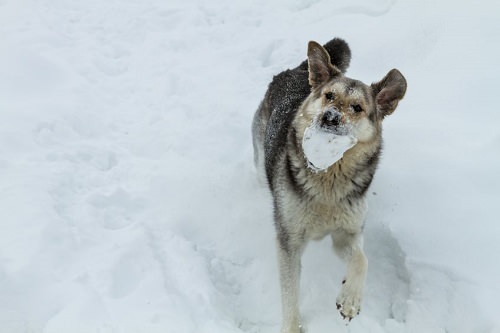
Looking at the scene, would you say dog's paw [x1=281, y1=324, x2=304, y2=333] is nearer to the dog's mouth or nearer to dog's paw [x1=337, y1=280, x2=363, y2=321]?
dog's paw [x1=337, y1=280, x2=363, y2=321]

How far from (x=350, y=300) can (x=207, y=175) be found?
2398 mm

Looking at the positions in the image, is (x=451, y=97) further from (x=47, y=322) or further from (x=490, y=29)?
(x=47, y=322)

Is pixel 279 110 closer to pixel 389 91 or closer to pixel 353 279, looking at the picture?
pixel 389 91

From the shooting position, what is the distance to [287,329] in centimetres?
424

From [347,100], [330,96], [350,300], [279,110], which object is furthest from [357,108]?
[350,300]

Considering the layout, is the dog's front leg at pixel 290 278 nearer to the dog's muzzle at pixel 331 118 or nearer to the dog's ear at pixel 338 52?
the dog's muzzle at pixel 331 118

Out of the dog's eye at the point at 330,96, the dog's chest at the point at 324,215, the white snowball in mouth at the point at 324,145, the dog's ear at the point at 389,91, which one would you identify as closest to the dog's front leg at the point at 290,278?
the dog's chest at the point at 324,215

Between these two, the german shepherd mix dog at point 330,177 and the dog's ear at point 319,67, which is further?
the dog's ear at point 319,67

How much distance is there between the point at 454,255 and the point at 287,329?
163 centimetres

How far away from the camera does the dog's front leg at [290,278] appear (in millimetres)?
4270

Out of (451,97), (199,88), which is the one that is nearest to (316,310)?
(451,97)

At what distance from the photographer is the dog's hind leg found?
13.2ft

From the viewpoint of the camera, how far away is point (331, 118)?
370 centimetres

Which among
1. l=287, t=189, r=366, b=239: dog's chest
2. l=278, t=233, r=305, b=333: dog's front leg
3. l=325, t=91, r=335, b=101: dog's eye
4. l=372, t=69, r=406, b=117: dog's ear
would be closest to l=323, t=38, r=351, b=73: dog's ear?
l=372, t=69, r=406, b=117: dog's ear
